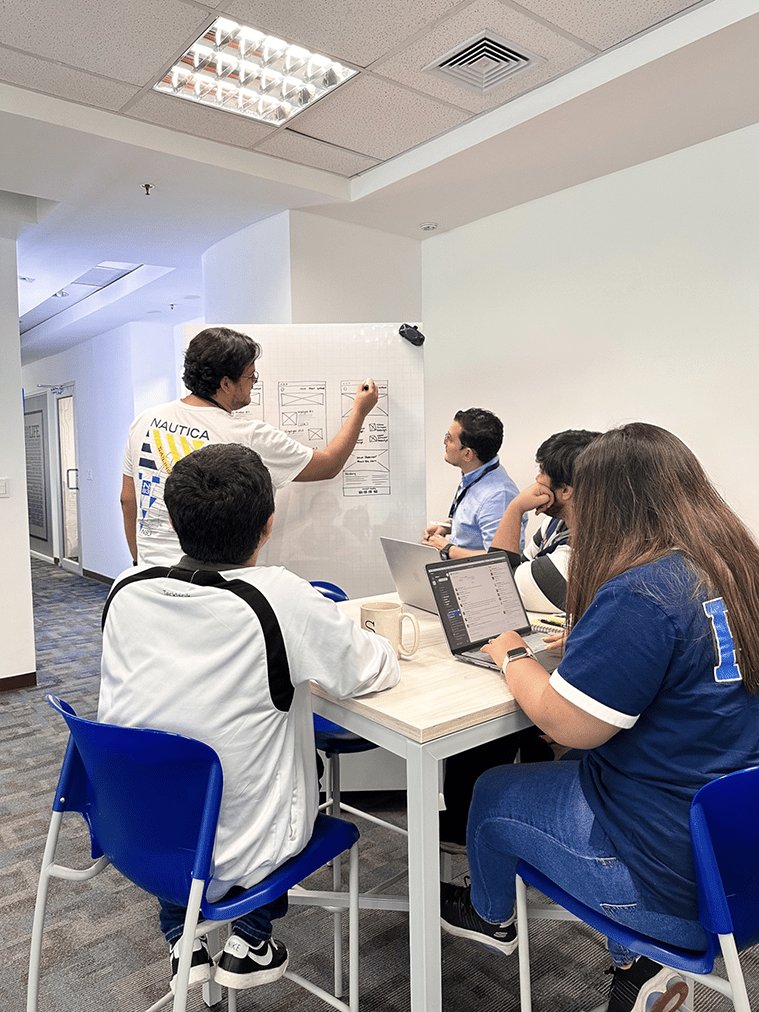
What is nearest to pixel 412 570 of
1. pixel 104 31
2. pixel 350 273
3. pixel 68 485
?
pixel 104 31

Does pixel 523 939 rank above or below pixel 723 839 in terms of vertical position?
below

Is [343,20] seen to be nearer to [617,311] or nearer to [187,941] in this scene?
[617,311]

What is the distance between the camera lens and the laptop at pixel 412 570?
1976mm

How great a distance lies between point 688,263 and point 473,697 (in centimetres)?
259

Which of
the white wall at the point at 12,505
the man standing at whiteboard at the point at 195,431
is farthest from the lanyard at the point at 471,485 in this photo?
the white wall at the point at 12,505

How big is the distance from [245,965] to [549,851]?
61cm

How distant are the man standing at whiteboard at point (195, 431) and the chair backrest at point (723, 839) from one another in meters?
1.77

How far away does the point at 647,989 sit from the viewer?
140cm

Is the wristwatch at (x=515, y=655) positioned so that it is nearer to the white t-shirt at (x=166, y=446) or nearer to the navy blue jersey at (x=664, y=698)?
the navy blue jersey at (x=664, y=698)

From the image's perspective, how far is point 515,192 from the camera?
3721mm

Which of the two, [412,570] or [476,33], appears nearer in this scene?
[412,570]

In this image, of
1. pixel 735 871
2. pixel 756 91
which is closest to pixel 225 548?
pixel 735 871

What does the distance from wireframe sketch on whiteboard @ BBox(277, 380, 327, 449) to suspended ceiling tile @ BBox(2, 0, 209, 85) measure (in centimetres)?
124

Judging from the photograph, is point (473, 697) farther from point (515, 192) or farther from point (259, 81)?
point (515, 192)
